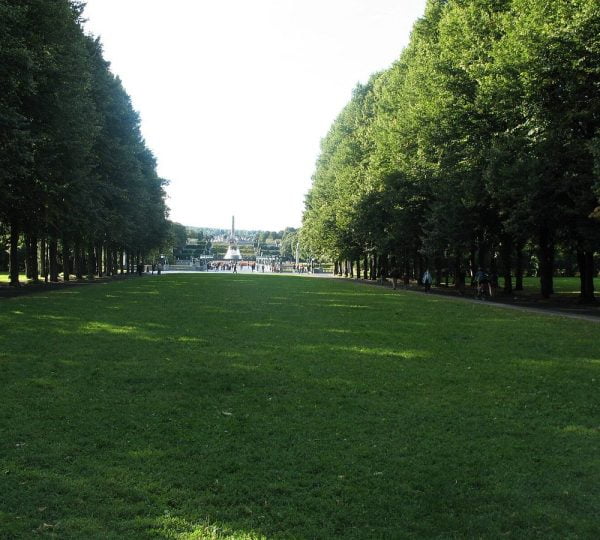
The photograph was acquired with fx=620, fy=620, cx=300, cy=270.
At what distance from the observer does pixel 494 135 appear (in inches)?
1122

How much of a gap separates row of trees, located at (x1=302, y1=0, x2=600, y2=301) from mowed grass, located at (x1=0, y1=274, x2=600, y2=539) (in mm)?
12753

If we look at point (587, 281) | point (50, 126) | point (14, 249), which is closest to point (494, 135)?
point (587, 281)

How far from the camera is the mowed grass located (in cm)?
483

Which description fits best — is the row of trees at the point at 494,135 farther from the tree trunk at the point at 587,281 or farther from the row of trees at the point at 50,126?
the row of trees at the point at 50,126

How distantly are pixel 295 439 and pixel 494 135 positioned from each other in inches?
980

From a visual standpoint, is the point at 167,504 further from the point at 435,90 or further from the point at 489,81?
the point at 435,90

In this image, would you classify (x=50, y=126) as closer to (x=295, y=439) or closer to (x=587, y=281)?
(x=295, y=439)

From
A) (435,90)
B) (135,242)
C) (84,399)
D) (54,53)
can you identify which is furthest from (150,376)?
(135,242)

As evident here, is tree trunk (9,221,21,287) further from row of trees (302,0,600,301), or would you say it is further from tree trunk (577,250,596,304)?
tree trunk (577,250,596,304)

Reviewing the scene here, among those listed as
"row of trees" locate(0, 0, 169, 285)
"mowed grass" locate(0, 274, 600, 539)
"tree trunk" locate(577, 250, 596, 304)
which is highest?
"row of trees" locate(0, 0, 169, 285)

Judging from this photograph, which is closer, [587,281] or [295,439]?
[295,439]

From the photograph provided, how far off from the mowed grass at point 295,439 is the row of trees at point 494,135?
1275 centimetres

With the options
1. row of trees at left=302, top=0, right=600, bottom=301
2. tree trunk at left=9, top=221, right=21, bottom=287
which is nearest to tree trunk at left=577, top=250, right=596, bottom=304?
row of trees at left=302, top=0, right=600, bottom=301

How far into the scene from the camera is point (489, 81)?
1029 inches
